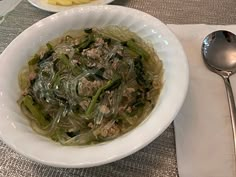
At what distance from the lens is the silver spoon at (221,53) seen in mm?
833

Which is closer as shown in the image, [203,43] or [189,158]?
[189,158]

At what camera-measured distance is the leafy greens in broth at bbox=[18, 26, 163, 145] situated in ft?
2.34

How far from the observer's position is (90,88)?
74 cm

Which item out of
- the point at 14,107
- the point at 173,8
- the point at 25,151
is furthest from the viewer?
the point at 173,8

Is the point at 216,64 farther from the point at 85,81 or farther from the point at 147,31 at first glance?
the point at 85,81

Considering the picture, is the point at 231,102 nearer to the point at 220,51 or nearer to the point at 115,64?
the point at 220,51

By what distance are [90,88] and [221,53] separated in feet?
1.20

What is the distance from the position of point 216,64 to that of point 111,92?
0.98 ft

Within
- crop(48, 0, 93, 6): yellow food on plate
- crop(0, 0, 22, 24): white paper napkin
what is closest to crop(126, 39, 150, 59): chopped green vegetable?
crop(48, 0, 93, 6): yellow food on plate

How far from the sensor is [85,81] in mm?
743

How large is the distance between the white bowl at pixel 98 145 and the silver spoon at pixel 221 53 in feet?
0.47

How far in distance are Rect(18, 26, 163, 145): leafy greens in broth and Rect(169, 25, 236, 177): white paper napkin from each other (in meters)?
0.10


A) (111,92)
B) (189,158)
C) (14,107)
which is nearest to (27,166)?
(14,107)

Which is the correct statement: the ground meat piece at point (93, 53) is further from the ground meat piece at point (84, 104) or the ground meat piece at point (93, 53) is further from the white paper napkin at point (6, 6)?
the white paper napkin at point (6, 6)
